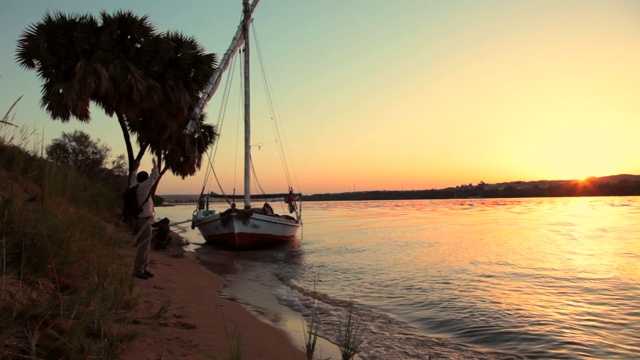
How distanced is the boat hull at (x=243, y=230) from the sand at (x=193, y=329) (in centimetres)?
1072

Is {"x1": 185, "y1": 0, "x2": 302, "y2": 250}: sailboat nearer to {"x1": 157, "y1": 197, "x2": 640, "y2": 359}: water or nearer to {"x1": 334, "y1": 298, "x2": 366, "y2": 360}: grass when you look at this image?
{"x1": 157, "y1": 197, "x2": 640, "y2": 359}: water

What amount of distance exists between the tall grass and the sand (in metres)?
0.31

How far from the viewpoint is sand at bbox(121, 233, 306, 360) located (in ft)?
13.6

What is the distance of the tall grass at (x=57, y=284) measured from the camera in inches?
123

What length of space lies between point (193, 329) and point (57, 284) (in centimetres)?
186

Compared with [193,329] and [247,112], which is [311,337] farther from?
[247,112]

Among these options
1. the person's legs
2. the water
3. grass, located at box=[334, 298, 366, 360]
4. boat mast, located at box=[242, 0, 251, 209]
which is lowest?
the water

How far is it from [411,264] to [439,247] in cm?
554

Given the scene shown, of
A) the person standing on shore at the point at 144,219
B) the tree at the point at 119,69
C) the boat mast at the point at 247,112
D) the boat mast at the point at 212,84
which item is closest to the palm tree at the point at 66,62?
the tree at the point at 119,69

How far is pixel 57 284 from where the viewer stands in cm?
358

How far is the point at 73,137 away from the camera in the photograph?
2683 cm

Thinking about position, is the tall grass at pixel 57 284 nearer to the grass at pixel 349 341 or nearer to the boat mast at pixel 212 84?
the grass at pixel 349 341

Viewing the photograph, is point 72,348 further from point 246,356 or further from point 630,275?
point 630,275

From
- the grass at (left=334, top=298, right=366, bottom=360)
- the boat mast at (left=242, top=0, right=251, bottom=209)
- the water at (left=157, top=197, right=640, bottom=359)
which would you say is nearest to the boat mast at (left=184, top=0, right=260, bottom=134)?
the boat mast at (left=242, top=0, right=251, bottom=209)
